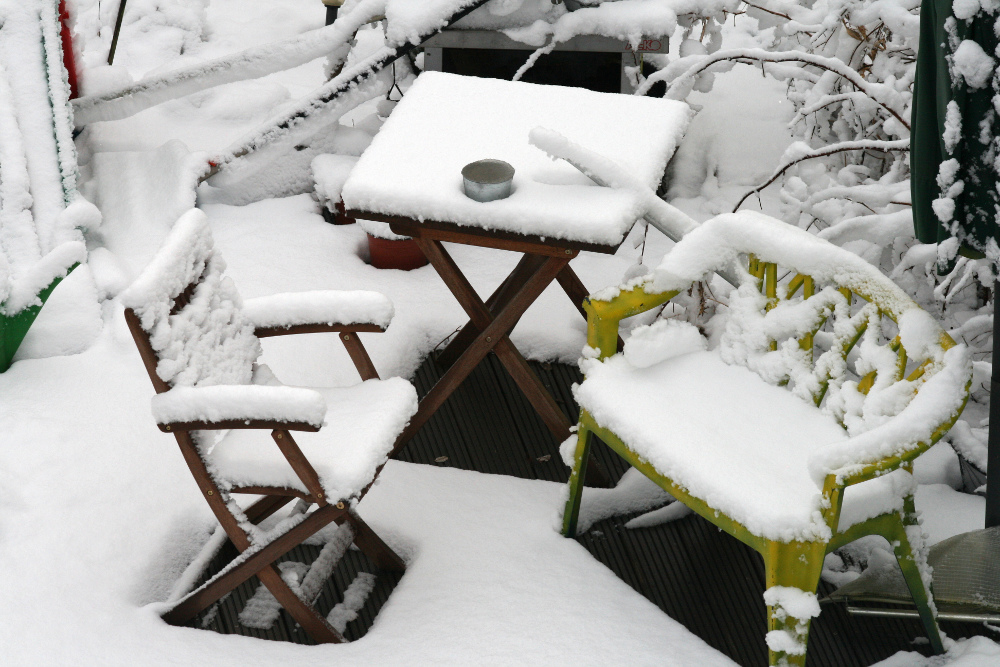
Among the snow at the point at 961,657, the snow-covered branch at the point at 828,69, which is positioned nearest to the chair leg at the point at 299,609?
the snow at the point at 961,657

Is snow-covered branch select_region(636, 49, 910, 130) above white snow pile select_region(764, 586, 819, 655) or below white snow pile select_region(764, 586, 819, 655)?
above

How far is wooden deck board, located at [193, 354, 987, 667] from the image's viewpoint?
2.58 m

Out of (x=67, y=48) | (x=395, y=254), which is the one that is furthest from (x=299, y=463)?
(x=67, y=48)

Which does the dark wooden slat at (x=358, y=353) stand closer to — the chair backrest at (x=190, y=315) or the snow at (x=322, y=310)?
the snow at (x=322, y=310)

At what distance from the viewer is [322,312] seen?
8.63 feet

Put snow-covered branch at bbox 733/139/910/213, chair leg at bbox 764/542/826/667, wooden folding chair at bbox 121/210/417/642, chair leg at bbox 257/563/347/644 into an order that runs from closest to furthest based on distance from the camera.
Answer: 1. chair leg at bbox 764/542/826/667
2. wooden folding chair at bbox 121/210/417/642
3. chair leg at bbox 257/563/347/644
4. snow-covered branch at bbox 733/139/910/213

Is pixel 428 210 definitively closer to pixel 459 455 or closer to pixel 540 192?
pixel 540 192

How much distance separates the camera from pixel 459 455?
3.23m

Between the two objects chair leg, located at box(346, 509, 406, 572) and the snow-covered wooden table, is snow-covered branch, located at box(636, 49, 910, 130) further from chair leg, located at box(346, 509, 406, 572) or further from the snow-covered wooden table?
chair leg, located at box(346, 509, 406, 572)

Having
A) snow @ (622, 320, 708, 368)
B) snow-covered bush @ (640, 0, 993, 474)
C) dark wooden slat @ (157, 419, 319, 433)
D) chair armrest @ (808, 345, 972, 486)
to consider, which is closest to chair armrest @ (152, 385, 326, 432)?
dark wooden slat @ (157, 419, 319, 433)

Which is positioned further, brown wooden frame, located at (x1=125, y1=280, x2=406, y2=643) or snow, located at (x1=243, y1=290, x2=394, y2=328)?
snow, located at (x1=243, y1=290, x2=394, y2=328)

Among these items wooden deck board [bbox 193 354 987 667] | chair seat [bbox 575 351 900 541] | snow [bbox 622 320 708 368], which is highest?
snow [bbox 622 320 708 368]

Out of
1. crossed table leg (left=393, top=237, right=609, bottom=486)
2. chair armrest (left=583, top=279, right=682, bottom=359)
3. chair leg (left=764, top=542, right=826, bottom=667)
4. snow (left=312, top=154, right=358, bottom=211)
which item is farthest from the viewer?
snow (left=312, top=154, right=358, bottom=211)

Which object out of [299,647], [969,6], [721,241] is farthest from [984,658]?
[299,647]
